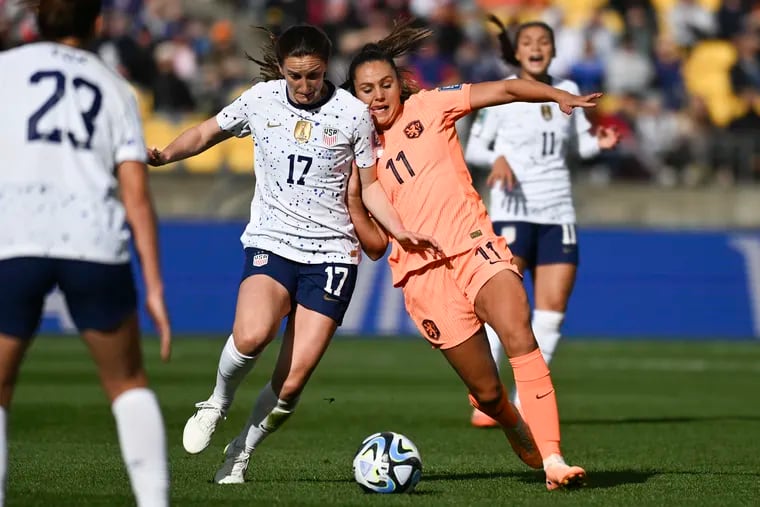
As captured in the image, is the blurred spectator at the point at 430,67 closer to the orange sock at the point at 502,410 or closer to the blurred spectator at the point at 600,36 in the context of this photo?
the blurred spectator at the point at 600,36

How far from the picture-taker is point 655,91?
23438 mm

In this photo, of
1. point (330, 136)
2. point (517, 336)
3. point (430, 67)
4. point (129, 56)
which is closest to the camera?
point (517, 336)

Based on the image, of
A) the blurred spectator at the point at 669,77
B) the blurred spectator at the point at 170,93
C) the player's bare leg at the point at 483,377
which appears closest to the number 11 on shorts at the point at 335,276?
the player's bare leg at the point at 483,377

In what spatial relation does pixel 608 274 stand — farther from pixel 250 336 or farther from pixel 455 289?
pixel 250 336

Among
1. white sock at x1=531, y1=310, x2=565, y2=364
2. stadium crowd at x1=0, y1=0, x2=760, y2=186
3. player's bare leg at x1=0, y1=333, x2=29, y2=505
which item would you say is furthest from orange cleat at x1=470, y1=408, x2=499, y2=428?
stadium crowd at x1=0, y1=0, x2=760, y2=186

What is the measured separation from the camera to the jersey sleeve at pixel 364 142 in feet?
24.3

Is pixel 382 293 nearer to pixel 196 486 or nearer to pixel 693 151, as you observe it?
pixel 693 151

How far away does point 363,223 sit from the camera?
7.63 m

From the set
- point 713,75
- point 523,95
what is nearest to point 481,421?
point 523,95

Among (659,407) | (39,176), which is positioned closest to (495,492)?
(39,176)

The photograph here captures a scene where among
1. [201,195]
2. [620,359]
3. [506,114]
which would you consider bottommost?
[620,359]

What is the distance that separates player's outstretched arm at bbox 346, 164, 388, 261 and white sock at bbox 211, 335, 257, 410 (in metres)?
0.91

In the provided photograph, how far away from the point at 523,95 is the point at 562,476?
1.94 metres

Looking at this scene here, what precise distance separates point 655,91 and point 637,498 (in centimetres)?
1728
